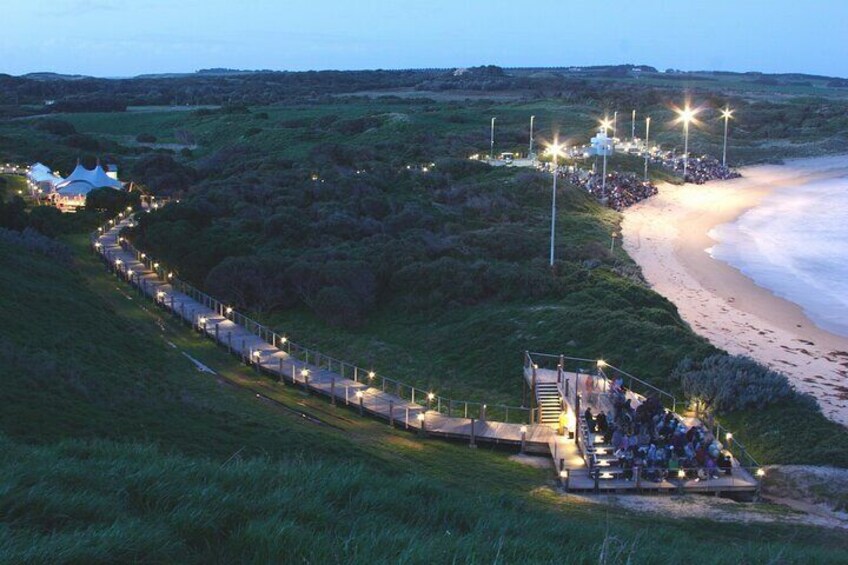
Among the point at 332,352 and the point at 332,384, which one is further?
the point at 332,352

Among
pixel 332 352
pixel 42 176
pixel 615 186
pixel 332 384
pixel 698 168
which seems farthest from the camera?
pixel 698 168

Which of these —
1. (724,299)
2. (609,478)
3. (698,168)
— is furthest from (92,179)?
(698,168)

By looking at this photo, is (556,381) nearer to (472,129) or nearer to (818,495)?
(818,495)

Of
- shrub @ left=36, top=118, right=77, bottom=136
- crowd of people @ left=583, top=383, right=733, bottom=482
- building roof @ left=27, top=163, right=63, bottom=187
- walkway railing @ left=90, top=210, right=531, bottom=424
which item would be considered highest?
shrub @ left=36, top=118, right=77, bottom=136

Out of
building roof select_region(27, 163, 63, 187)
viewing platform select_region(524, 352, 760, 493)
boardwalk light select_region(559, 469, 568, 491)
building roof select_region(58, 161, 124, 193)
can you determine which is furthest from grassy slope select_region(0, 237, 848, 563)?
building roof select_region(27, 163, 63, 187)

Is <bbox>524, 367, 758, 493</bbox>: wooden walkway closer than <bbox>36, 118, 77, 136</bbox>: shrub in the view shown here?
Yes

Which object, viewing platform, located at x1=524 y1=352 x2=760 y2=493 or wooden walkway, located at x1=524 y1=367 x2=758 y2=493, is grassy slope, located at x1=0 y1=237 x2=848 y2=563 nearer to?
wooden walkway, located at x1=524 y1=367 x2=758 y2=493

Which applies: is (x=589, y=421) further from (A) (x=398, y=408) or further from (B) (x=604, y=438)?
(A) (x=398, y=408)
